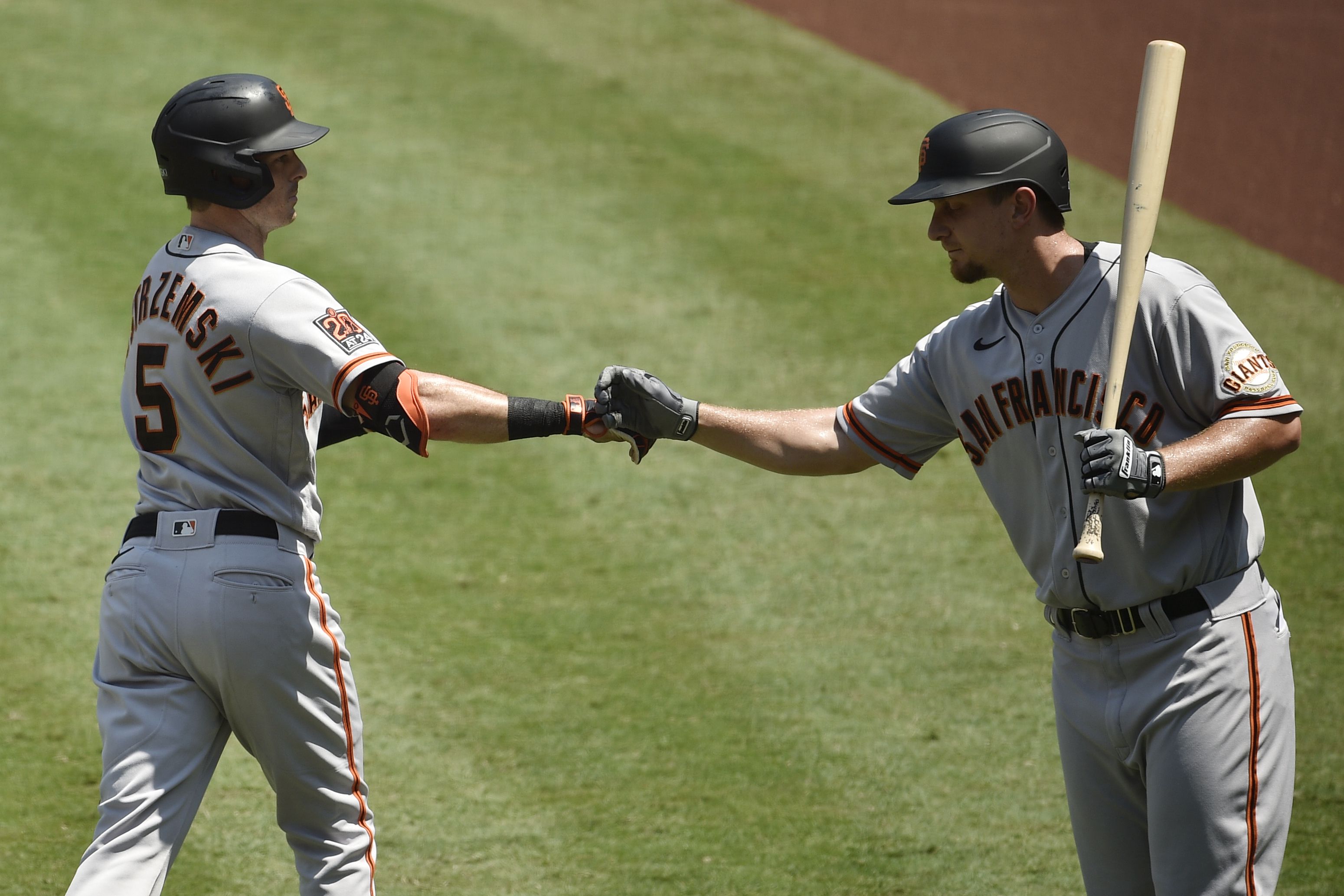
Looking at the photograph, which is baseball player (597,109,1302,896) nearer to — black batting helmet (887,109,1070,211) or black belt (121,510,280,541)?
black batting helmet (887,109,1070,211)

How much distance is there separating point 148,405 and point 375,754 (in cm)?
205

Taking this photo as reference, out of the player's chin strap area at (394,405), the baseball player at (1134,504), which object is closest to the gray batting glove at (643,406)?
the player's chin strap area at (394,405)

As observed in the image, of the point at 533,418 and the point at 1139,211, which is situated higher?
the point at 1139,211

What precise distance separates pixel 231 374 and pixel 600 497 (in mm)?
3684

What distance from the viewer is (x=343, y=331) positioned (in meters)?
2.98

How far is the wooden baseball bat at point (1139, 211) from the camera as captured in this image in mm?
2764

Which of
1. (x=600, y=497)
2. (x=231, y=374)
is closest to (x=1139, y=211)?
(x=231, y=374)

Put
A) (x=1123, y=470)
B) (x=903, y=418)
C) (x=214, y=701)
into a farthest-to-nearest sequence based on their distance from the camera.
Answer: (x=903, y=418), (x=214, y=701), (x=1123, y=470)

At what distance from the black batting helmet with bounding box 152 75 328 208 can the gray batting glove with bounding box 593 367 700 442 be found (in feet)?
3.05

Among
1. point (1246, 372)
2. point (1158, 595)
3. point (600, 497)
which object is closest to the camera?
point (1246, 372)

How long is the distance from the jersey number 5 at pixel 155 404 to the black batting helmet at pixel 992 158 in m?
1.65

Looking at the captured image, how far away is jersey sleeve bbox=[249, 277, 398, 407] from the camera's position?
2.92m

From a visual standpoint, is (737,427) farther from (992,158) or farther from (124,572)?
(124,572)

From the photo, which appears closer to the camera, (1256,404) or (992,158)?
(1256,404)
